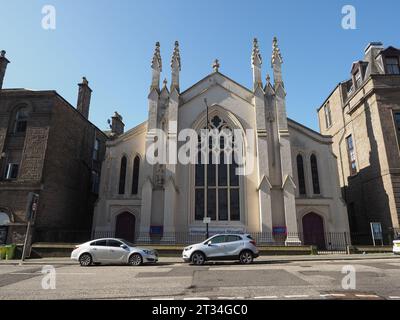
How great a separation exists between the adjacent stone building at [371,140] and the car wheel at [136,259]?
18.4m

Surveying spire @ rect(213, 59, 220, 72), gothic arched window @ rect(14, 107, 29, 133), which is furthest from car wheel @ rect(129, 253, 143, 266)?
spire @ rect(213, 59, 220, 72)

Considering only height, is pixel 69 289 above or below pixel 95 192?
below

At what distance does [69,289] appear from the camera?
7.49 metres

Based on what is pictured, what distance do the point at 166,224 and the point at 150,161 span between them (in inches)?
197

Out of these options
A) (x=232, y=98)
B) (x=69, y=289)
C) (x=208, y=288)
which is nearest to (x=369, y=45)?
(x=232, y=98)

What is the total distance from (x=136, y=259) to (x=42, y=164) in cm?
1169

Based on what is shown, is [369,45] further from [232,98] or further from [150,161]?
[150,161]

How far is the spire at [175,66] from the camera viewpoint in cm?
2395

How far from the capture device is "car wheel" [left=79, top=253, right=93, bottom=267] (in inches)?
551

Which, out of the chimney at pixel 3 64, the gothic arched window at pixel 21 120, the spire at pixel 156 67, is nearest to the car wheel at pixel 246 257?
the spire at pixel 156 67

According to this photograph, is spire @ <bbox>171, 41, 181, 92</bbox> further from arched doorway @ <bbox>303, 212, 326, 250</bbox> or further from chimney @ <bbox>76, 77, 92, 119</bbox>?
arched doorway @ <bbox>303, 212, 326, 250</bbox>

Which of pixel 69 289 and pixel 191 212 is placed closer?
pixel 69 289

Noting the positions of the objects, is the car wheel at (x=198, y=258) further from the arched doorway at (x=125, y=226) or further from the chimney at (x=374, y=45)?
the chimney at (x=374, y=45)

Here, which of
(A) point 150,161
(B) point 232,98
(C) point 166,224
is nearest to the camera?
(C) point 166,224
